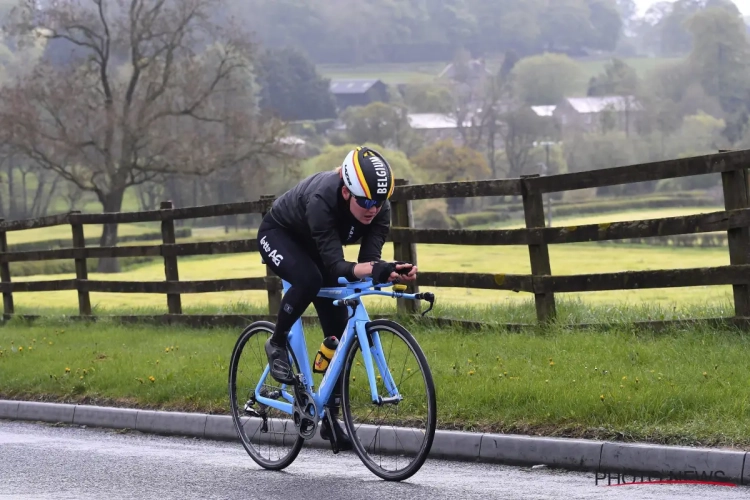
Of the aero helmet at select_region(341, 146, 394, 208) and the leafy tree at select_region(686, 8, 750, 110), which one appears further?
the leafy tree at select_region(686, 8, 750, 110)

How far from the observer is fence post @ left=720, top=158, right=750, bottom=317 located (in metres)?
9.40

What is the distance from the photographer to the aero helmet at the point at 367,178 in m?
6.13

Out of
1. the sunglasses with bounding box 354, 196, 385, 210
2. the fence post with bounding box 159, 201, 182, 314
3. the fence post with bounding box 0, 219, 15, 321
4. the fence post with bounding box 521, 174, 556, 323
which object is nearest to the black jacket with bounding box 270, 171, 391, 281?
the sunglasses with bounding box 354, 196, 385, 210

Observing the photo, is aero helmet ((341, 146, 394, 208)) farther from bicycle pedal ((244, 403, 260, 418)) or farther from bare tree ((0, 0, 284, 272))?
bare tree ((0, 0, 284, 272))

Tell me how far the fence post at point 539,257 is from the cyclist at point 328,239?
412 centimetres

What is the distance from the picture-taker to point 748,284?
366 inches

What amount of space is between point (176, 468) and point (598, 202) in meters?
104

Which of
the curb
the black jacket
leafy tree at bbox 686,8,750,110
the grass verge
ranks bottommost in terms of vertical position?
the curb

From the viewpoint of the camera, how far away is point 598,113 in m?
172

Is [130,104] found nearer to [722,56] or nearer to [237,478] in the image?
[237,478]

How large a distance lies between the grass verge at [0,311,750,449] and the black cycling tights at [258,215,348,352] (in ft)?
4.08

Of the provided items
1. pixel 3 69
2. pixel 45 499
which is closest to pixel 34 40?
pixel 45 499

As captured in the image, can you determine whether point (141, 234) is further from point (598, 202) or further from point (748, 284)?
point (748, 284)

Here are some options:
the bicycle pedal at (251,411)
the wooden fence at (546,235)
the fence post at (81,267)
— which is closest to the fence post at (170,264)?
the wooden fence at (546,235)
